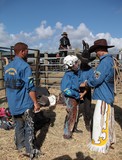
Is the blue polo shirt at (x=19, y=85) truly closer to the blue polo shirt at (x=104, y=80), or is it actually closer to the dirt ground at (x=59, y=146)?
the dirt ground at (x=59, y=146)

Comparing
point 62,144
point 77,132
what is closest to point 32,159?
point 62,144

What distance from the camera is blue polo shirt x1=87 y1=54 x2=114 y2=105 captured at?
163 inches

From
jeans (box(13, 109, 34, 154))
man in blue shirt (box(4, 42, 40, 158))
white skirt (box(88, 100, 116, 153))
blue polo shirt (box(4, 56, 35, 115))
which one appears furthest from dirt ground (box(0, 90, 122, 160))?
blue polo shirt (box(4, 56, 35, 115))

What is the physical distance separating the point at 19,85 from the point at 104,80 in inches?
54.8

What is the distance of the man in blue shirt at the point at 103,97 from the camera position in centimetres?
418

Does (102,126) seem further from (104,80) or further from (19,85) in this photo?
(19,85)

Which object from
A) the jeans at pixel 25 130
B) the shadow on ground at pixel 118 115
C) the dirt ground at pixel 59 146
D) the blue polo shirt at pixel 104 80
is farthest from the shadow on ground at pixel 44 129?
the shadow on ground at pixel 118 115

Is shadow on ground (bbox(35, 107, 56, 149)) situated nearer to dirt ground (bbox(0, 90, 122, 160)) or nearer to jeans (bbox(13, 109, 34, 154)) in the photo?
dirt ground (bbox(0, 90, 122, 160))

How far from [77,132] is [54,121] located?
3.29 feet

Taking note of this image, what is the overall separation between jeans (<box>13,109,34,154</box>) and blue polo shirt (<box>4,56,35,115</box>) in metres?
0.13

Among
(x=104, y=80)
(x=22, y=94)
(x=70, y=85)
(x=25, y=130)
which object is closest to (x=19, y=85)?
(x=22, y=94)

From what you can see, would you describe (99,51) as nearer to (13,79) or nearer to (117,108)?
(13,79)

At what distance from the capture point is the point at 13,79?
3.87m

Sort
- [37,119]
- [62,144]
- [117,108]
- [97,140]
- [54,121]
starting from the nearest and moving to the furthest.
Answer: [97,140]
[62,144]
[37,119]
[54,121]
[117,108]
